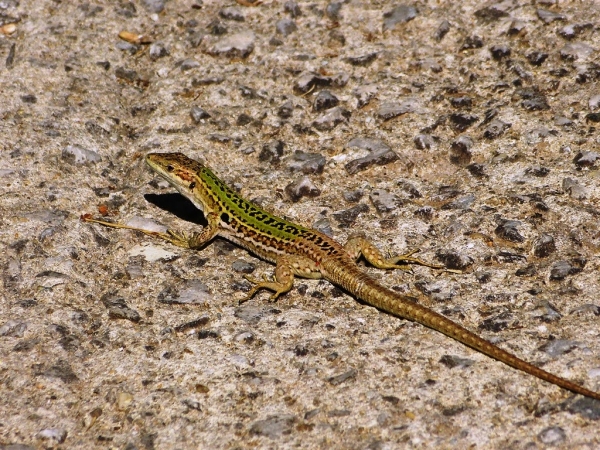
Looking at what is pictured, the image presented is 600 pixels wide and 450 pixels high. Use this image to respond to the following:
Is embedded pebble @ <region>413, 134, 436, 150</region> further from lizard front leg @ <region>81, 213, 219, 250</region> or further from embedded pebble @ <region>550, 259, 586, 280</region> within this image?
lizard front leg @ <region>81, 213, 219, 250</region>

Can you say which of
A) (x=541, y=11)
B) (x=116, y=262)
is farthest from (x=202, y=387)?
(x=541, y=11)

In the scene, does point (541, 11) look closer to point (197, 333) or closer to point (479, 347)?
point (479, 347)

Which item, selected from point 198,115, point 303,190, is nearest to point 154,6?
point 198,115

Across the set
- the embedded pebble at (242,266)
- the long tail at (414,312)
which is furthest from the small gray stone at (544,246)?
the embedded pebble at (242,266)

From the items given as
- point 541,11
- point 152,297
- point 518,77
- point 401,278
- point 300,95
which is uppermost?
point 541,11

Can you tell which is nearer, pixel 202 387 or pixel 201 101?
pixel 202 387

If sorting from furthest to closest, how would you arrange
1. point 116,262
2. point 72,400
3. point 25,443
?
point 116,262 < point 72,400 < point 25,443

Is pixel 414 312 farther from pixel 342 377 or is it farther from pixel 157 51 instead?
pixel 157 51

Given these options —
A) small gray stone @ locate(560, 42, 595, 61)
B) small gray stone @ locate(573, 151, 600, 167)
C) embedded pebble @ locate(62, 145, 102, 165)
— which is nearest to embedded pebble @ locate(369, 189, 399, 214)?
small gray stone @ locate(573, 151, 600, 167)
